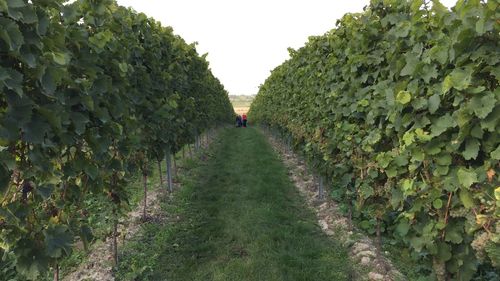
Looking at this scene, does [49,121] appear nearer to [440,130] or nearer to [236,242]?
[440,130]

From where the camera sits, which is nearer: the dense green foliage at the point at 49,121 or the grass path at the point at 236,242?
the dense green foliage at the point at 49,121

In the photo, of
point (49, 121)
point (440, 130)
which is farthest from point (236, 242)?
point (49, 121)

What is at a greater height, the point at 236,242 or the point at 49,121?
the point at 49,121

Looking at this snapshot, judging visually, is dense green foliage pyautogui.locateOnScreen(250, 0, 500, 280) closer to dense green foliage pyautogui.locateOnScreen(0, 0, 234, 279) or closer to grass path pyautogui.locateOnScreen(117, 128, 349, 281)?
grass path pyautogui.locateOnScreen(117, 128, 349, 281)

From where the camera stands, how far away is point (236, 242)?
702 cm

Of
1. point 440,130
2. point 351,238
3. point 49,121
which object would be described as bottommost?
point 351,238

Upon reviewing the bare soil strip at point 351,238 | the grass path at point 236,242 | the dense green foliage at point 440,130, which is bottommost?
the bare soil strip at point 351,238

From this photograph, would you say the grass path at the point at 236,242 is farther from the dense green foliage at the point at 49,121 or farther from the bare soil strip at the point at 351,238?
the dense green foliage at the point at 49,121

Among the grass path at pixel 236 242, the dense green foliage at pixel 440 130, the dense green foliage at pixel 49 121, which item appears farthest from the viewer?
the grass path at pixel 236 242

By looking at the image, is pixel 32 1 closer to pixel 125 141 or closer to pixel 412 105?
pixel 125 141

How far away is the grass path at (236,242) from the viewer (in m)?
5.85

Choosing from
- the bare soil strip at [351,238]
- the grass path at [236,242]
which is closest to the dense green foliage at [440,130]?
the bare soil strip at [351,238]

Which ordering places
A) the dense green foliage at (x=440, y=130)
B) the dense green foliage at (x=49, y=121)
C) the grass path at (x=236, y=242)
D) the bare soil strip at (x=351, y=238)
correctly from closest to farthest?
the dense green foliage at (x=49, y=121)
the dense green foliage at (x=440, y=130)
the bare soil strip at (x=351, y=238)
the grass path at (x=236, y=242)

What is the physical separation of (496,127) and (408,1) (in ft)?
7.73
